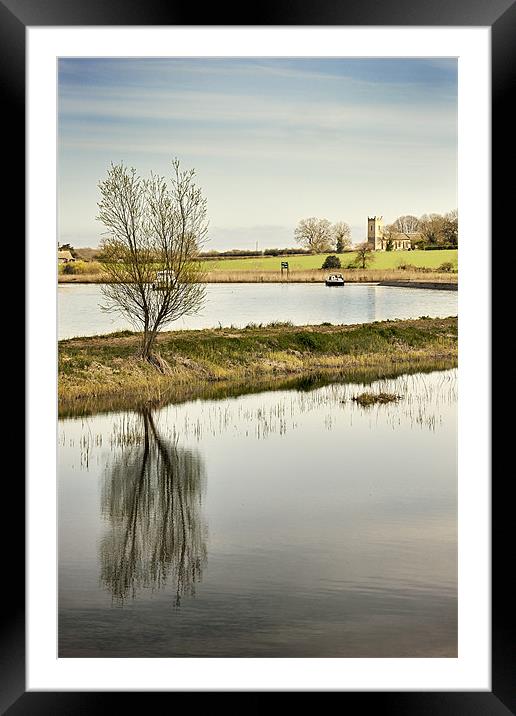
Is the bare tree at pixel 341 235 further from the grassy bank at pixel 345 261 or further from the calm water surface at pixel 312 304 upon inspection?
the calm water surface at pixel 312 304

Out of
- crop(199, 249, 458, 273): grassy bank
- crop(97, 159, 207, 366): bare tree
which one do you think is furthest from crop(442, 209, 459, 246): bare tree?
crop(97, 159, 207, 366): bare tree


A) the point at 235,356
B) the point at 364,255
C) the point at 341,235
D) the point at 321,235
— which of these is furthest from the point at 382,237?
the point at 235,356

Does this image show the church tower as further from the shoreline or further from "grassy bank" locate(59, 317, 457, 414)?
"grassy bank" locate(59, 317, 457, 414)

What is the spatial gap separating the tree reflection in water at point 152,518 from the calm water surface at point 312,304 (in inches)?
67.5

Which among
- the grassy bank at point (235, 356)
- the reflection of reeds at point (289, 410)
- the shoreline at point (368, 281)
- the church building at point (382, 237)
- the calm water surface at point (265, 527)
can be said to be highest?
the church building at point (382, 237)

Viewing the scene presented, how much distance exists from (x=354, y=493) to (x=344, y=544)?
1201 millimetres

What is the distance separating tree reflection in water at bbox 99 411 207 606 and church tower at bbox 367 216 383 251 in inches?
125

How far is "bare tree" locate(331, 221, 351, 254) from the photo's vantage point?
34.6 ft

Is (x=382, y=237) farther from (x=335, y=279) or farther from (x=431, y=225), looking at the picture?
(x=335, y=279)

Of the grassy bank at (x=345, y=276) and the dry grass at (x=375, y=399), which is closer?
the dry grass at (x=375, y=399)
